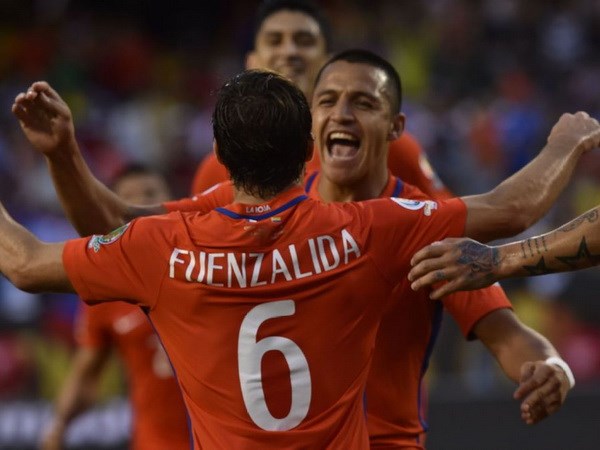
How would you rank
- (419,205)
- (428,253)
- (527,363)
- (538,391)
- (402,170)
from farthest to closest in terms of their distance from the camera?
(402,170), (527,363), (538,391), (419,205), (428,253)

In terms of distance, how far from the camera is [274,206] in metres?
3.81

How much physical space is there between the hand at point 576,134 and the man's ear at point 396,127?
2.70 ft

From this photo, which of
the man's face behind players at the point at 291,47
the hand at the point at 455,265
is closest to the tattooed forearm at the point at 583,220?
the hand at the point at 455,265

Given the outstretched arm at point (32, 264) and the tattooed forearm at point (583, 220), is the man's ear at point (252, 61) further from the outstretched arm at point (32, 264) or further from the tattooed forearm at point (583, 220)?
the tattooed forearm at point (583, 220)

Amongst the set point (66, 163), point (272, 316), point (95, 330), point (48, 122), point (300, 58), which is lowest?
point (272, 316)

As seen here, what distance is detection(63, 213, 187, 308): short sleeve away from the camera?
3.80 m

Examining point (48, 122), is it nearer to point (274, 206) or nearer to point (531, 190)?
point (274, 206)

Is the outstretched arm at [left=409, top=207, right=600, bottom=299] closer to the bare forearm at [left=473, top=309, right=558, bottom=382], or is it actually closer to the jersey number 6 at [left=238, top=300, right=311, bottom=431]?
the jersey number 6 at [left=238, top=300, right=311, bottom=431]

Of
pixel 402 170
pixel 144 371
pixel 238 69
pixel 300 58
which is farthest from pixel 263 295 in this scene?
pixel 238 69

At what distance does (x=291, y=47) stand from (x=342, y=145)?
1501mm

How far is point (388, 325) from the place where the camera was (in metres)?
4.64

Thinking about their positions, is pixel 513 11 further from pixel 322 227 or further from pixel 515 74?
pixel 322 227

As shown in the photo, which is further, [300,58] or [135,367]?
[135,367]

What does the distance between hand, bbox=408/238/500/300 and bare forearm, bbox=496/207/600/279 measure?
0.04 m
